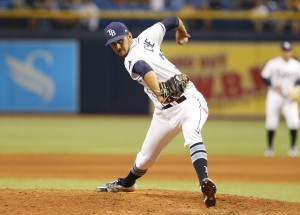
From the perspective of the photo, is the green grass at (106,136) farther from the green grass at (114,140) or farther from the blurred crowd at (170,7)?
the blurred crowd at (170,7)

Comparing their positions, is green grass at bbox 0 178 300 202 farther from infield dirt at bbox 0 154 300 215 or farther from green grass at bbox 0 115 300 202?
infield dirt at bbox 0 154 300 215

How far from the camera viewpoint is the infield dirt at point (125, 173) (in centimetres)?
702

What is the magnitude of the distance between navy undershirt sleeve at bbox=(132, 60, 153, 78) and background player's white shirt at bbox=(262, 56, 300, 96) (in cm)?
772

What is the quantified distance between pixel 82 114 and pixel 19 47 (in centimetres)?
288

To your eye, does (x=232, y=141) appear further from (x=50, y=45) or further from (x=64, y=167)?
(x=50, y=45)

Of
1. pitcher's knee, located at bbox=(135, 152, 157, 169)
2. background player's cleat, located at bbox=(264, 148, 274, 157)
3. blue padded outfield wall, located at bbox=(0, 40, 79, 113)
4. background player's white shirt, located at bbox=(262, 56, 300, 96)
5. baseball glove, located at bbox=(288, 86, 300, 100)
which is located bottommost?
pitcher's knee, located at bbox=(135, 152, 157, 169)

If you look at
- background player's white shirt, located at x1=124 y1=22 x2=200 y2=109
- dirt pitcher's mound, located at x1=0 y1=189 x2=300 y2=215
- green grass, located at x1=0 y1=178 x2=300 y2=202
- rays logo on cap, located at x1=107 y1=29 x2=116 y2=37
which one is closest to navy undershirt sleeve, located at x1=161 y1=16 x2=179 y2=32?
background player's white shirt, located at x1=124 y1=22 x2=200 y2=109

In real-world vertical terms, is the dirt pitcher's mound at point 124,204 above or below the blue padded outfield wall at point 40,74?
below

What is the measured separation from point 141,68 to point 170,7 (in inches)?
658

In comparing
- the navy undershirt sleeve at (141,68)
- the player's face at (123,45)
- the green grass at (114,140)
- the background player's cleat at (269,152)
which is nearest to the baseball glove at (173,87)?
the navy undershirt sleeve at (141,68)

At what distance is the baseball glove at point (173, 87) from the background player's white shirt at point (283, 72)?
24.6 ft

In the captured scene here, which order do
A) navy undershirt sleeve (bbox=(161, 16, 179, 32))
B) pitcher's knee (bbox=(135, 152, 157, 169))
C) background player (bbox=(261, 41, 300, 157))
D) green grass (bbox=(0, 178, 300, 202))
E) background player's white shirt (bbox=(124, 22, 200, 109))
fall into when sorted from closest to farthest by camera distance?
background player's white shirt (bbox=(124, 22, 200, 109))
pitcher's knee (bbox=(135, 152, 157, 169))
navy undershirt sleeve (bbox=(161, 16, 179, 32))
green grass (bbox=(0, 178, 300, 202))
background player (bbox=(261, 41, 300, 157))

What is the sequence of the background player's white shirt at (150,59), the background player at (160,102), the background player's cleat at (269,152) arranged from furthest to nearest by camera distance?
1. the background player's cleat at (269,152)
2. the background player's white shirt at (150,59)
3. the background player at (160,102)

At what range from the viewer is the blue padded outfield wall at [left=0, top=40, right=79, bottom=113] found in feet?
74.8
